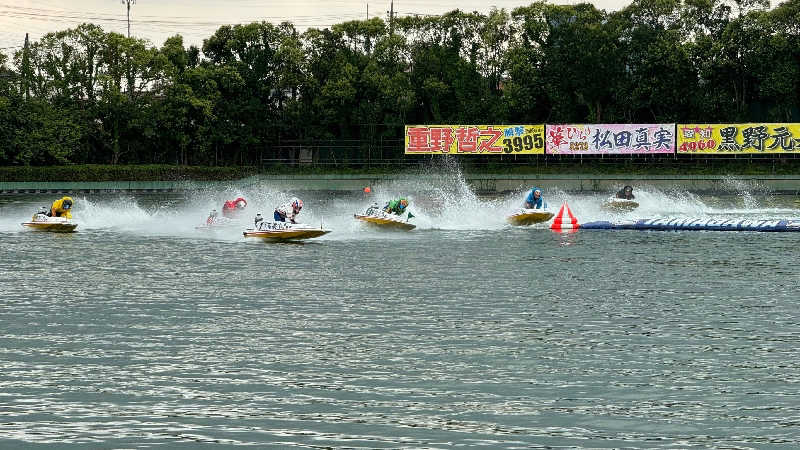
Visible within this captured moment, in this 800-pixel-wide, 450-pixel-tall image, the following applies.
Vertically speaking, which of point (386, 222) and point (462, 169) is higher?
point (462, 169)

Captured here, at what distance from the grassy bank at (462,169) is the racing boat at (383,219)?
49.9 m

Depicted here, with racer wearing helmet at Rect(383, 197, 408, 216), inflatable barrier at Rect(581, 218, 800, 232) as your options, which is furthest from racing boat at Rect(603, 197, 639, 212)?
racer wearing helmet at Rect(383, 197, 408, 216)

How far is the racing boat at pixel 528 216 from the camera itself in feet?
159

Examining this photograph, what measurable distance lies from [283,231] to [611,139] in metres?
59.6

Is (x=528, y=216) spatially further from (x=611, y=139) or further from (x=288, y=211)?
(x=611, y=139)

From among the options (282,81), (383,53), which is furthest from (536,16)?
(282,81)

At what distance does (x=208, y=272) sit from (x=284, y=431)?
703 inches

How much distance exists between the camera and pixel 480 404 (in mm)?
14914

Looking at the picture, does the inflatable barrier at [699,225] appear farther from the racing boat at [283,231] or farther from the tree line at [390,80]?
the tree line at [390,80]

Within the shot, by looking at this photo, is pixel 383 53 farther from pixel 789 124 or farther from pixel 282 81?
pixel 789 124

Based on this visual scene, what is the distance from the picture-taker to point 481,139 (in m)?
96.2

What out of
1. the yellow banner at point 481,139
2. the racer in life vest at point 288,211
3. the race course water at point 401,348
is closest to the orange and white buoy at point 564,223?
the race course water at point 401,348

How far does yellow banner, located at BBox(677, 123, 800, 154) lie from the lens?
91.9m

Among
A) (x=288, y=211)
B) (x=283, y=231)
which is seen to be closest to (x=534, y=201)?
(x=288, y=211)
